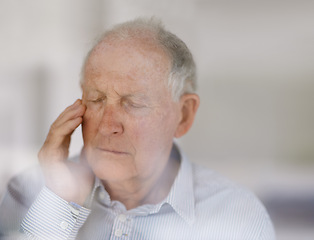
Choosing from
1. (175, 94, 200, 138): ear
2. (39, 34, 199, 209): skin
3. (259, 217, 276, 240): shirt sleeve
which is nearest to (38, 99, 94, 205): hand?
(39, 34, 199, 209): skin

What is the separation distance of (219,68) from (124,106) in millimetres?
306

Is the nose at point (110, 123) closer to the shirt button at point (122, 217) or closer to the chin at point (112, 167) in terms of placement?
the chin at point (112, 167)

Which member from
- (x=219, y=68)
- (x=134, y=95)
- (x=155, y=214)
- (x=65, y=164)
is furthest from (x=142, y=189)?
(x=219, y=68)

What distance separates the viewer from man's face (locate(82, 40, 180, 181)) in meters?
1.03

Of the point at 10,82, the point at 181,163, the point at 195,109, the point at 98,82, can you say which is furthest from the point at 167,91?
the point at 10,82

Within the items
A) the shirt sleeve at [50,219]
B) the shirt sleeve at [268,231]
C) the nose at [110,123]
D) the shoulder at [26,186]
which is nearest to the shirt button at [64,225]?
the shirt sleeve at [50,219]

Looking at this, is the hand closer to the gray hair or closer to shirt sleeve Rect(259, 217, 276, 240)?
the gray hair

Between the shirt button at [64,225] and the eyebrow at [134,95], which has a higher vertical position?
the eyebrow at [134,95]

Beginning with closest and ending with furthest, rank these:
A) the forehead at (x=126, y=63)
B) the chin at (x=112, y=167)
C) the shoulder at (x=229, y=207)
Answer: the forehead at (x=126, y=63)
the chin at (x=112, y=167)
the shoulder at (x=229, y=207)

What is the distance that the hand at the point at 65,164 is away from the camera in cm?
108

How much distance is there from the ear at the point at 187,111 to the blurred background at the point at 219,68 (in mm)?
70

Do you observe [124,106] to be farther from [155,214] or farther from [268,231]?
[268,231]

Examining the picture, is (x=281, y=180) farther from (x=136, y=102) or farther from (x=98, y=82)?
(x=98, y=82)

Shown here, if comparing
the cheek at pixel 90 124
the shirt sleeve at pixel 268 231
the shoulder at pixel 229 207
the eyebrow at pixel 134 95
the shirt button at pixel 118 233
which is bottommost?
the shirt button at pixel 118 233
